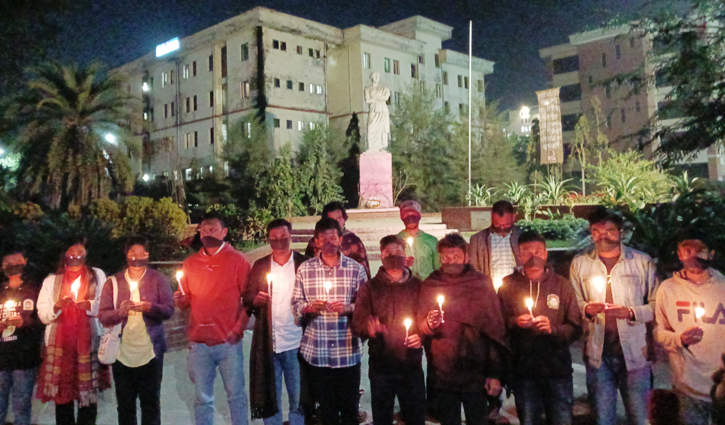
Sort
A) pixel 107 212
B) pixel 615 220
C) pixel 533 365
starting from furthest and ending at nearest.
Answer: pixel 107 212 → pixel 615 220 → pixel 533 365

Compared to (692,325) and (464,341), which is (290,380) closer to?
(464,341)

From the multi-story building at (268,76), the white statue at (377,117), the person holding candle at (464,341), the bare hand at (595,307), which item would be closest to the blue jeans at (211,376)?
the person holding candle at (464,341)

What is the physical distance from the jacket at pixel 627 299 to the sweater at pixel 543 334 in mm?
215

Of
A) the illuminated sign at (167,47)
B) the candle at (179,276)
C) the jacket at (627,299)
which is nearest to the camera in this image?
the jacket at (627,299)

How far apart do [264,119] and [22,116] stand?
16.4 meters

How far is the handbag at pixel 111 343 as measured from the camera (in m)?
3.94

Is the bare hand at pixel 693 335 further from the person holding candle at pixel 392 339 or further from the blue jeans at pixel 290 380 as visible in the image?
the blue jeans at pixel 290 380

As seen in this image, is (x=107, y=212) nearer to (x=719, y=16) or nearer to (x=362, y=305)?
(x=362, y=305)

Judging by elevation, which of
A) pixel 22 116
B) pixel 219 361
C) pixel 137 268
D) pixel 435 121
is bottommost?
pixel 219 361

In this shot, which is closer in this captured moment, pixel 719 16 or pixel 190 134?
pixel 719 16

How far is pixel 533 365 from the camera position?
3.57 meters

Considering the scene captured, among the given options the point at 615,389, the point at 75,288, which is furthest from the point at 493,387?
the point at 75,288

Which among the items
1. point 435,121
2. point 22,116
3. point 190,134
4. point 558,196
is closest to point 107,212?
point 22,116

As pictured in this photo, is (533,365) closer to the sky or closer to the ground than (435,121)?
closer to the ground
